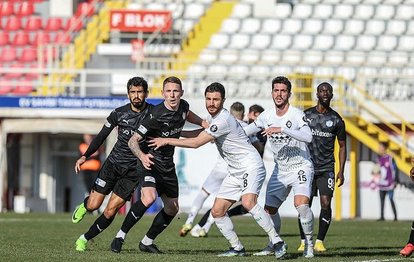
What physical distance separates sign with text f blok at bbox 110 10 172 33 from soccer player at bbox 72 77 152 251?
20.7 meters

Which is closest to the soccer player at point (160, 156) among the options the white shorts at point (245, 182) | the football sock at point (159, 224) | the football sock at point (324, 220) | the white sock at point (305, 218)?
the football sock at point (159, 224)

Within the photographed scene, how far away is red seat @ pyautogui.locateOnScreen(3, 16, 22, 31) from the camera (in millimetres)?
A: 37719

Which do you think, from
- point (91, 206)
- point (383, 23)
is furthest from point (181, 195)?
point (91, 206)

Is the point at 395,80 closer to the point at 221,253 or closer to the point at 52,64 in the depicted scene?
the point at 52,64

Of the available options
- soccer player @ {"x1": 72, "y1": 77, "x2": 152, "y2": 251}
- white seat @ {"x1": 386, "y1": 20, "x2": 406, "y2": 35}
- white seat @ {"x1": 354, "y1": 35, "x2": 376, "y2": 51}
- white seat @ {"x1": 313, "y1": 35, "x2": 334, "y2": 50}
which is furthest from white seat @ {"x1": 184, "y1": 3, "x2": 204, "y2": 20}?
soccer player @ {"x1": 72, "y1": 77, "x2": 152, "y2": 251}

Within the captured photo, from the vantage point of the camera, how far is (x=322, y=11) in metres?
37.1

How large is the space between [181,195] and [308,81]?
429cm

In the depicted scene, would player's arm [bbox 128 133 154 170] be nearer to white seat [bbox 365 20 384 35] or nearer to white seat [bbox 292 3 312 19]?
white seat [bbox 365 20 384 35]

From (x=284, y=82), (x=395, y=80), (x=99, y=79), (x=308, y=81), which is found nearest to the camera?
(x=284, y=82)

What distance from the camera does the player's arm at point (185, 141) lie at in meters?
13.6

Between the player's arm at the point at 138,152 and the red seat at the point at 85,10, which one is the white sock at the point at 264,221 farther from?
the red seat at the point at 85,10

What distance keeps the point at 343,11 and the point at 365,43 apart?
1748 millimetres

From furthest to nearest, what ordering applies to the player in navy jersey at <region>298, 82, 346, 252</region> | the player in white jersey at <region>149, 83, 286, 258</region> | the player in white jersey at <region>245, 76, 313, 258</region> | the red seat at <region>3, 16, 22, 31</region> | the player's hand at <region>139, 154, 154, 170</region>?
the red seat at <region>3, 16, 22, 31</region> < the player in navy jersey at <region>298, 82, 346, 252</region> < the player in white jersey at <region>245, 76, 313, 258</region> < the player in white jersey at <region>149, 83, 286, 258</region> < the player's hand at <region>139, 154, 154, 170</region>

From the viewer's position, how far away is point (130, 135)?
15.1m
